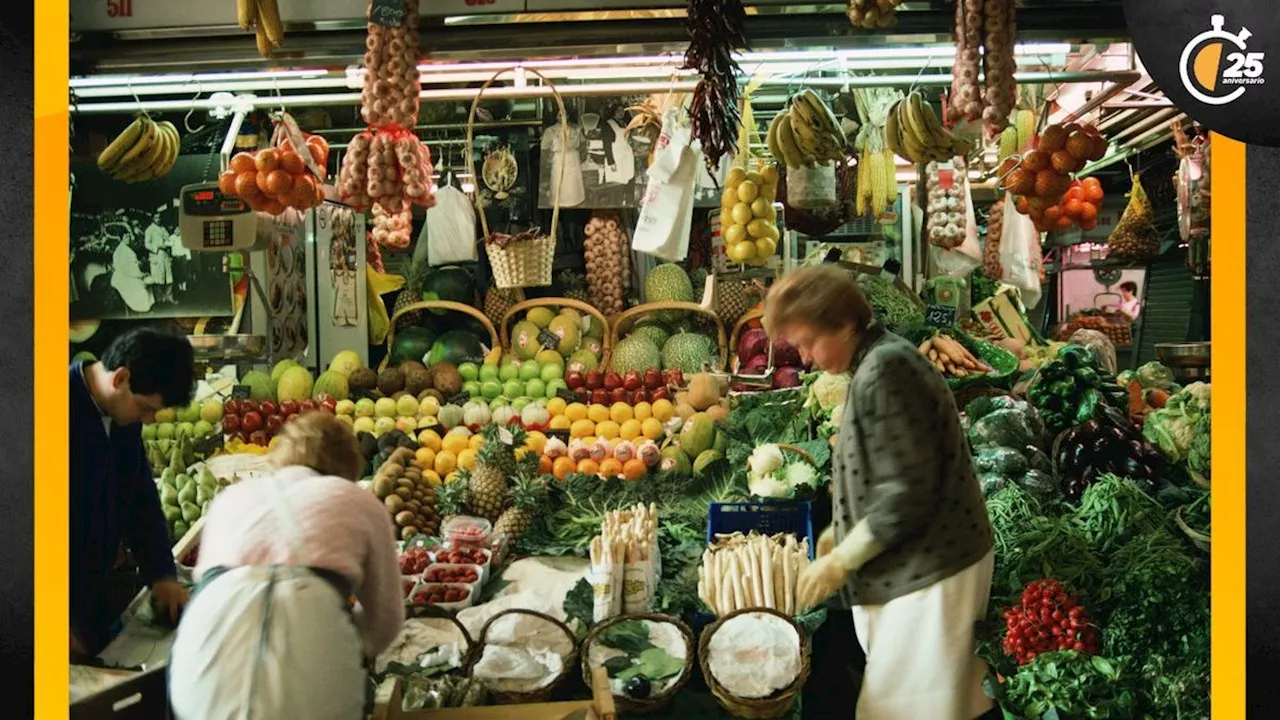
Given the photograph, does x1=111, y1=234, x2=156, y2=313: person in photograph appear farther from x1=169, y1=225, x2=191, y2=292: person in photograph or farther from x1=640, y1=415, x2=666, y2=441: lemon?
x1=640, y1=415, x2=666, y2=441: lemon

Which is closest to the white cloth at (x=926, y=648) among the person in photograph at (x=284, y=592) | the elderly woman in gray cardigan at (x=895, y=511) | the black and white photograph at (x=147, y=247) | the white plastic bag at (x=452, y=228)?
the elderly woman in gray cardigan at (x=895, y=511)

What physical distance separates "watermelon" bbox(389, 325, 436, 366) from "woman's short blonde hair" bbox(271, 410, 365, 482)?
4.85 m

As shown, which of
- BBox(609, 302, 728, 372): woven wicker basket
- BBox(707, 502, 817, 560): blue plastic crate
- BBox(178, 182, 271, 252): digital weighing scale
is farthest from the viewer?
BBox(609, 302, 728, 372): woven wicker basket

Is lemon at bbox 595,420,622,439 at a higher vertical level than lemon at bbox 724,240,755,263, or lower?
lower

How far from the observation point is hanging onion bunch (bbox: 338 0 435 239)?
391 centimetres

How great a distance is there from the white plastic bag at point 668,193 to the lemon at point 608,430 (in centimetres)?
120

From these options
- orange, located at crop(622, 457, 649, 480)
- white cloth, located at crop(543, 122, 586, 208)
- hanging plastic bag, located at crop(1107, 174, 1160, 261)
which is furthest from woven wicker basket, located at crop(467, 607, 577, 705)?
hanging plastic bag, located at crop(1107, 174, 1160, 261)

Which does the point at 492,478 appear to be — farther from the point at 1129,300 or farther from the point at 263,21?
the point at 1129,300

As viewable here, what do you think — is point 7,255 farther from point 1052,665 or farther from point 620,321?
point 620,321

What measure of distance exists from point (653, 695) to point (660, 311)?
424 cm

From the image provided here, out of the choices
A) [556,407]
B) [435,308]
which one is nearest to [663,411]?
[556,407]

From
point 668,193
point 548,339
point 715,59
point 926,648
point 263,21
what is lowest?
point 926,648

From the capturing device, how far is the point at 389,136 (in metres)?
4.48

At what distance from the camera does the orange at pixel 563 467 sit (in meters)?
5.55
